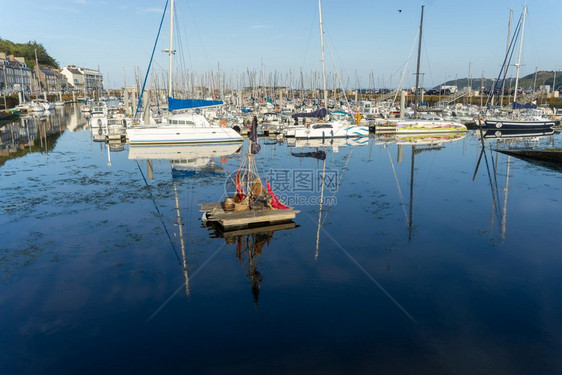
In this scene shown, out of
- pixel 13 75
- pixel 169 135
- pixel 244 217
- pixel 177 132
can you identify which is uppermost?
pixel 13 75

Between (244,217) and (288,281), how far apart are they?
4.95 meters

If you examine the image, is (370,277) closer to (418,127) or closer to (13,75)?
(418,127)

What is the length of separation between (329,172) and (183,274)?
63.3 ft

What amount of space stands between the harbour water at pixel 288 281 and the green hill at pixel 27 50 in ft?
567

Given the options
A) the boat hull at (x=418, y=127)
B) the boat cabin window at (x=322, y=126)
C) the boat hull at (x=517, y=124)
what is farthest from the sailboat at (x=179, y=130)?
the boat hull at (x=517, y=124)

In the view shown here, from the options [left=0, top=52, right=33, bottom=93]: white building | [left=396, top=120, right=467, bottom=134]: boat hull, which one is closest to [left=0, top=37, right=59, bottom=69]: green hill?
[left=0, top=52, right=33, bottom=93]: white building

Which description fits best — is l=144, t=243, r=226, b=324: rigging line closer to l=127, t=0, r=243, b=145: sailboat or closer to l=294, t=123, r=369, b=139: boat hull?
l=127, t=0, r=243, b=145: sailboat

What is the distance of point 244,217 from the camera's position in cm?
1702

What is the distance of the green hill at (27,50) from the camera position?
6280 inches

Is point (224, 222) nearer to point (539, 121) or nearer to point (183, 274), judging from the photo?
point (183, 274)

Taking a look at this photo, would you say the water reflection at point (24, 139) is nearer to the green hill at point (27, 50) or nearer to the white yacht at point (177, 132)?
the white yacht at point (177, 132)

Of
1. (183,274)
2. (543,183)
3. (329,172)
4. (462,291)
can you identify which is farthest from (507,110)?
(183,274)

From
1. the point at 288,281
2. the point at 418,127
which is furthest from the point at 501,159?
the point at 288,281

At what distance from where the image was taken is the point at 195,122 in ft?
137
